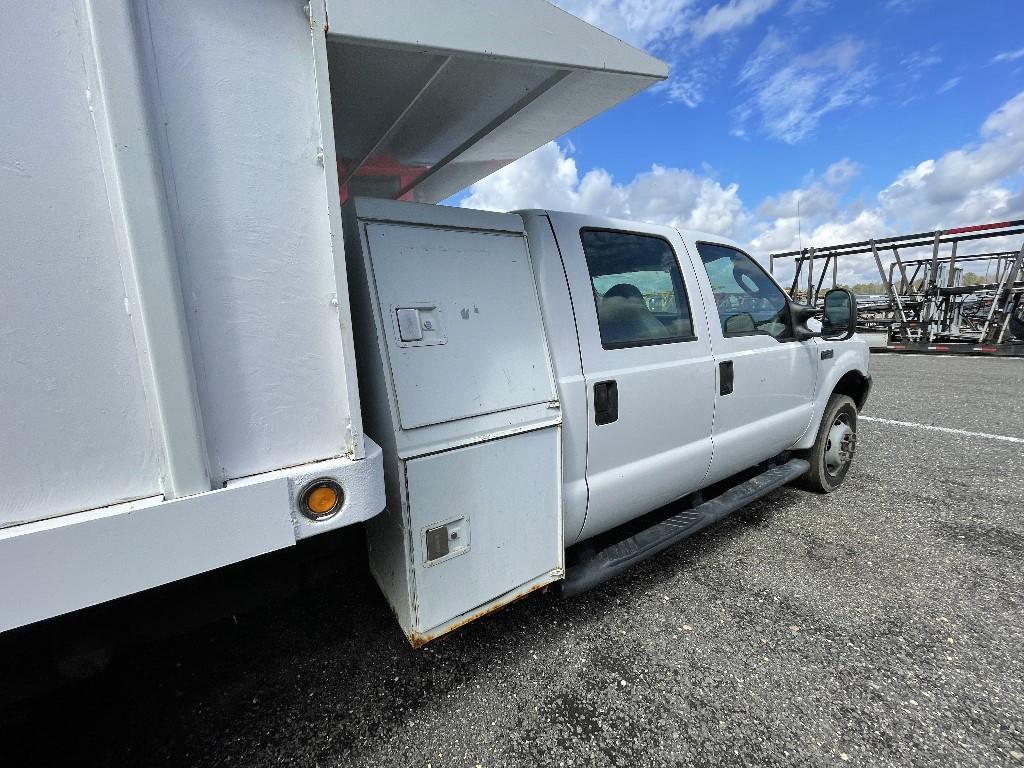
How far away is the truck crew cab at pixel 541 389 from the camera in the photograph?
5.00 feet

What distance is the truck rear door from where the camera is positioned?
2.05m

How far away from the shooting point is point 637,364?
2.16 m

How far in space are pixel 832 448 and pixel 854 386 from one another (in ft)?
2.22

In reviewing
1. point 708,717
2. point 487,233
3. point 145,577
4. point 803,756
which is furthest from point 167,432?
point 803,756

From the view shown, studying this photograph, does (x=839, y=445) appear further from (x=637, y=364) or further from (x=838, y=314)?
(x=637, y=364)

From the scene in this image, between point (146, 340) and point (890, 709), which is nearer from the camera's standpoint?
point (146, 340)

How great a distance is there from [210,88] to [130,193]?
1.00 feet

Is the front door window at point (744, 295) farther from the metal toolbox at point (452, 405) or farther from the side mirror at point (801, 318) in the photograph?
the metal toolbox at point (452, 405)

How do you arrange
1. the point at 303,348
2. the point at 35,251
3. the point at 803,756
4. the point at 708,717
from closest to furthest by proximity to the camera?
the point at 35,251, the point at 303,348, the point at 803,756, the point at 708,717

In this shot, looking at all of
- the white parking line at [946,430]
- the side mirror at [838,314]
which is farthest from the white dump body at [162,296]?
the white parking line at [946,430]

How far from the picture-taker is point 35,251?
871 mm

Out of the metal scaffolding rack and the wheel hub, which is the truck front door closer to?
the wheel hub

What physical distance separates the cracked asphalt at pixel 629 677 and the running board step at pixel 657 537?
329 millimetres

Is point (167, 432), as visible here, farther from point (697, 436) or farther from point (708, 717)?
point (697, 436)
